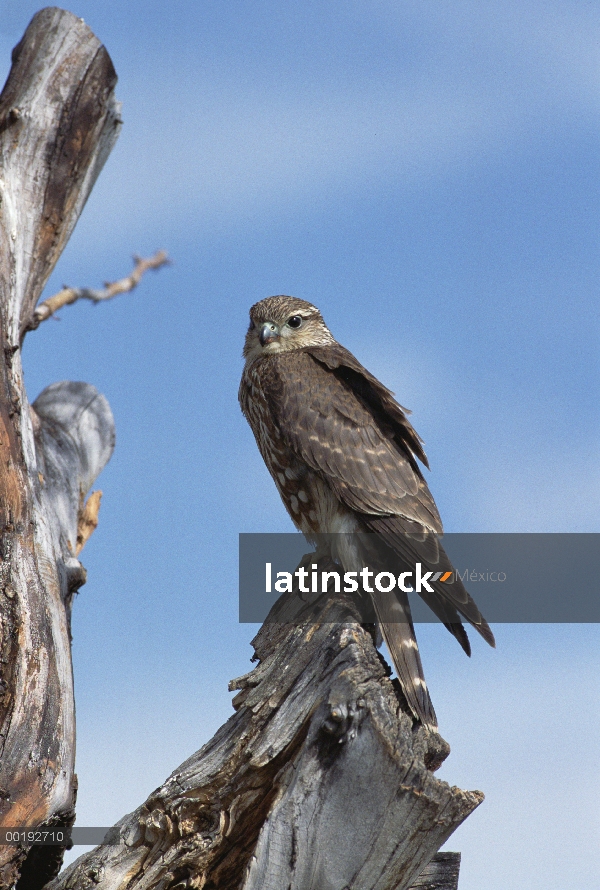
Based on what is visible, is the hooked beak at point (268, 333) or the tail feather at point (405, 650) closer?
the tail feather at point (405, 650)

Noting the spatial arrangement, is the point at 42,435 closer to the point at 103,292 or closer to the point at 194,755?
the point at 103,292

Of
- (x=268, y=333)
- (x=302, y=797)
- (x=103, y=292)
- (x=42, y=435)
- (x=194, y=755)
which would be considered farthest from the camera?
(x=103, y=292)

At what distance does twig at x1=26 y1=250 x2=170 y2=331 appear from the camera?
577 centimetres

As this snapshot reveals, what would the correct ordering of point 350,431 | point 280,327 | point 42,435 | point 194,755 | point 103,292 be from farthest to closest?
point 103,292, point 42,435, point 280,327, point 350,431, point 194,755

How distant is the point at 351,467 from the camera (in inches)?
167

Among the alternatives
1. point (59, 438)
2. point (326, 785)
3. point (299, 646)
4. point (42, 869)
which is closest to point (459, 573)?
point (299, 646)

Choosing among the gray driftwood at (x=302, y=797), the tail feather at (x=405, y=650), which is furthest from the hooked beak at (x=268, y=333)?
the gray driftwood at (x=302, y=797)

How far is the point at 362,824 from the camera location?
2.99 metres

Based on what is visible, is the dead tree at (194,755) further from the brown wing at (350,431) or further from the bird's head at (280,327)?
the bird's head at (280,327)

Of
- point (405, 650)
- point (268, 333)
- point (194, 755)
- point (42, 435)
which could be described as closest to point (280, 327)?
point (268, 333)

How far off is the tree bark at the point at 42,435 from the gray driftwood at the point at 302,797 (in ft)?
2.21

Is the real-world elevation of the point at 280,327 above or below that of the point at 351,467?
above

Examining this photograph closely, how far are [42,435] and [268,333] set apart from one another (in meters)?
1.62

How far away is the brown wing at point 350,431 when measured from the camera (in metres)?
4.18
